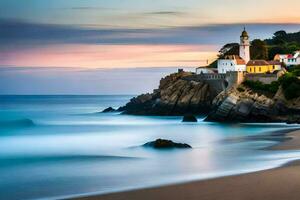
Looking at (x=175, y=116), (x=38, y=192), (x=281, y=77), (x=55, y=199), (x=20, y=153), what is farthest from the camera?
(x=175, y=116)

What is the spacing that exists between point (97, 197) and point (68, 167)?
6053mm

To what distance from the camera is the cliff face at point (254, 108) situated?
37.0 meters

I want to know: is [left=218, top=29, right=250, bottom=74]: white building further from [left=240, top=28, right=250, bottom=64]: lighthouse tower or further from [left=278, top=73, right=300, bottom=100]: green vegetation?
[left=278, top=73, right=300, bottom=100]: green vegetation

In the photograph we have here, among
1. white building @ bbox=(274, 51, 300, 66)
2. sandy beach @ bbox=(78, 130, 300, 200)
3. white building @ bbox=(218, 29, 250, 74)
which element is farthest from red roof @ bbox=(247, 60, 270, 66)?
sandy beach @ bbox=(78, 130, 300, 200)

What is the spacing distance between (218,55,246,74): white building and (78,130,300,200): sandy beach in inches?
1394

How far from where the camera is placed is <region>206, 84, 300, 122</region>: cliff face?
36969 millimetres

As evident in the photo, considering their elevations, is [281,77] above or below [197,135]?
above

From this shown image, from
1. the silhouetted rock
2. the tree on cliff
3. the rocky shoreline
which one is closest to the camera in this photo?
the silhouetted rock

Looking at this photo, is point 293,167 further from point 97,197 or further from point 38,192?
point 38,192

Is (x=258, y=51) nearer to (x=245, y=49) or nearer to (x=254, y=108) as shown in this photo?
(x=245, y=49)

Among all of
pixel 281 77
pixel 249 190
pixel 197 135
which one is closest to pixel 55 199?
pixel 249 190

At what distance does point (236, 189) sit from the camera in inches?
512

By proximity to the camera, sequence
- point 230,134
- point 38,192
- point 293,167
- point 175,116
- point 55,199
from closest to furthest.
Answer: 1. point 55,199
2. point 38,192
3. point 293,167
4. point 230,134
5. point 175,116

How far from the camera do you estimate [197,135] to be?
98.3 ft
